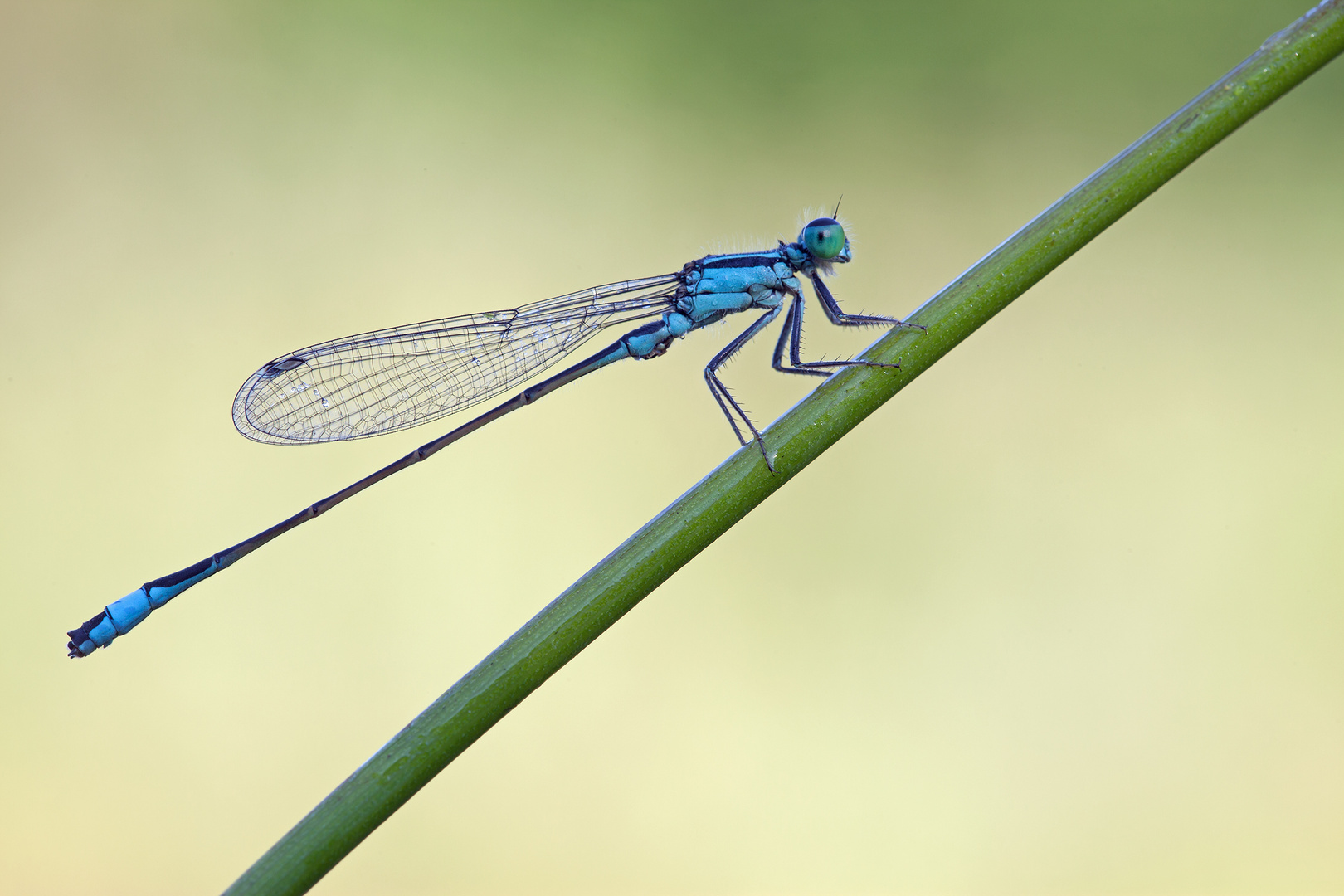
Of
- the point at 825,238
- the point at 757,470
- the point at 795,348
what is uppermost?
the point at 825,238

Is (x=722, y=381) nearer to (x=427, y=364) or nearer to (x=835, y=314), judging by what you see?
(x=835, y=314)

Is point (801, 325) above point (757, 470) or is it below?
above

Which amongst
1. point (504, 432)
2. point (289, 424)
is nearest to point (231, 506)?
point (504, 432)

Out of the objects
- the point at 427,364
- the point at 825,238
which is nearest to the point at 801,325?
the point at 825,238

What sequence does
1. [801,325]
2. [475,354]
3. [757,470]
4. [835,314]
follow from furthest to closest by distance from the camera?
1. [475,354]
2. [801,325]
3. [835,314]
4. [757,470]

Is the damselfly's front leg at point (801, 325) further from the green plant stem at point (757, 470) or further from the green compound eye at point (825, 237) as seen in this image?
the green plant stem at point (757, 470)

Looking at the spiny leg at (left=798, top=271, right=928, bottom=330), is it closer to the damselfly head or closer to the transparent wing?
the damselfly head

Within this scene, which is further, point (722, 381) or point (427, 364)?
point (427, 364)
